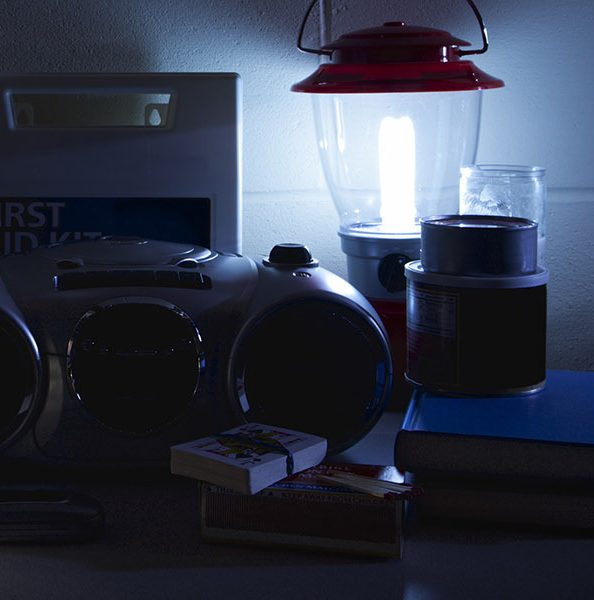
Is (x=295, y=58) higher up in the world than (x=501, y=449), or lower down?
higher up

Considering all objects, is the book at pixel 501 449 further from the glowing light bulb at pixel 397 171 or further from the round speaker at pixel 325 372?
the glowing light bulb at pixel 397 171

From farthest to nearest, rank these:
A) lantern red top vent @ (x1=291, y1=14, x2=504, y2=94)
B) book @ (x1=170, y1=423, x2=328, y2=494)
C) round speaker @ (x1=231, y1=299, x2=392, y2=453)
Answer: lantern red top vent @ (x1=291, y1=14, x2=504, y2=94), round speaker @ (x1=231, y1=299, x2=392, y2=453), book @ (x1=170, y1=423, x2=328, y2=494)

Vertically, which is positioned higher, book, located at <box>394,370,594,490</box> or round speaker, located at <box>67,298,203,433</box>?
round speaker, located at <box>67,298,203,433</box>

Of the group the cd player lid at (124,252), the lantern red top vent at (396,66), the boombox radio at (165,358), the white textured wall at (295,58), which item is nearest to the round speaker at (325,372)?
the boombox radio at (165,358)

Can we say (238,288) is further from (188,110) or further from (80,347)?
(188,110)

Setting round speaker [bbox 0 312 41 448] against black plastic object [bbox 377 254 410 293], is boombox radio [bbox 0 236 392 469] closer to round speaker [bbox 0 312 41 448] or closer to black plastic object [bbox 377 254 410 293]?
round speaker [bbox 0 312 41 448]

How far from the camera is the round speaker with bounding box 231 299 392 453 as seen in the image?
75cm

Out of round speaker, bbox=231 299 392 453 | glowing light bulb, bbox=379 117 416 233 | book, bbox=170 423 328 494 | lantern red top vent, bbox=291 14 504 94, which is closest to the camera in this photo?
book, bbox=170 423 328 494

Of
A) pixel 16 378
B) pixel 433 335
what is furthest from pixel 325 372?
pixel 16 378

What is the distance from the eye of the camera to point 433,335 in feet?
2.61

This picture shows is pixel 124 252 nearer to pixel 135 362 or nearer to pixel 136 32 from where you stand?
pixel 135 362

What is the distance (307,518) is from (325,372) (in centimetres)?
15

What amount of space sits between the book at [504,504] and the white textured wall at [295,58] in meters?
0.47

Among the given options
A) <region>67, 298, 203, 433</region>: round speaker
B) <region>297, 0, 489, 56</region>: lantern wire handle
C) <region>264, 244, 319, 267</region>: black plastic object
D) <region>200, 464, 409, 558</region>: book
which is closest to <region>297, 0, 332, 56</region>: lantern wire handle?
<region>297, 0, 489, 56</region>: lantern wire handle
